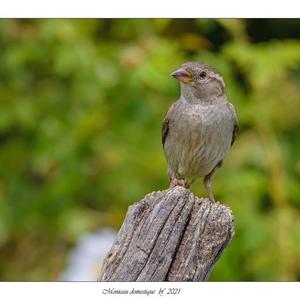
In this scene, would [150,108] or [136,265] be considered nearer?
[136,265]

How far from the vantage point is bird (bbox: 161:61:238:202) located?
5.99 metres

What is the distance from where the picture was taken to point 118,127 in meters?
7.95

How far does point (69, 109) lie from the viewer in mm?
8117

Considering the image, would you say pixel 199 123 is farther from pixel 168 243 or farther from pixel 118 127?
pixel 118 127

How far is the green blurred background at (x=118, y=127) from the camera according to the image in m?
7.46

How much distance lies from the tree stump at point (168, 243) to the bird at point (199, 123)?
4.73 feet

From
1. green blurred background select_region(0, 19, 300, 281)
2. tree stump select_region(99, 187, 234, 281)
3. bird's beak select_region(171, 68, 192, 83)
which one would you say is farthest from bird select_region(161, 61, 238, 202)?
tree stump select_region(99, 187, 234, 281)

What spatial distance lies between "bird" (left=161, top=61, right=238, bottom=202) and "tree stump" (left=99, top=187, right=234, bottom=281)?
1441mm

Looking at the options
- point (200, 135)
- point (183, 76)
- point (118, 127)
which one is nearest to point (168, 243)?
point (200, 135)

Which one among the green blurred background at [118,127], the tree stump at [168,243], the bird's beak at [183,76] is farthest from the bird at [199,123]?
the tree stump at [168,243]

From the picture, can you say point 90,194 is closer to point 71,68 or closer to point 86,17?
point 71,68
